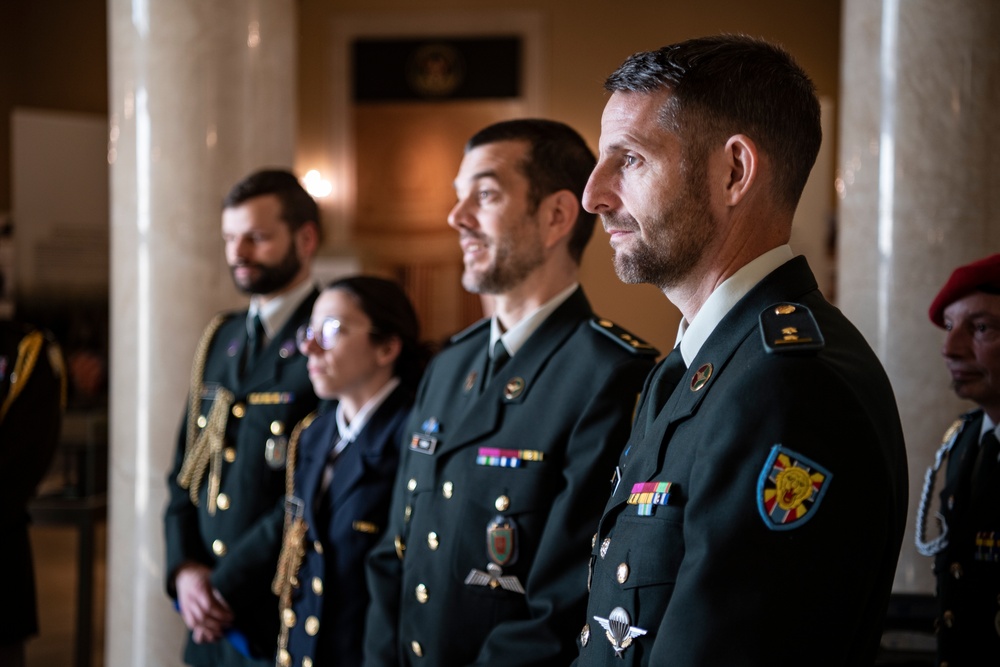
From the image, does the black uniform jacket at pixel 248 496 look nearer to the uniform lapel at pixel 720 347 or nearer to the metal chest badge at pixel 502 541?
the metal chest badge at pixel 502 541

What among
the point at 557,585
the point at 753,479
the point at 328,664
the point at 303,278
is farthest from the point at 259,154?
the point at 753,479

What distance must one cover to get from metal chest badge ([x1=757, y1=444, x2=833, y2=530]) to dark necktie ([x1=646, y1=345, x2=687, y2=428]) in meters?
0.29

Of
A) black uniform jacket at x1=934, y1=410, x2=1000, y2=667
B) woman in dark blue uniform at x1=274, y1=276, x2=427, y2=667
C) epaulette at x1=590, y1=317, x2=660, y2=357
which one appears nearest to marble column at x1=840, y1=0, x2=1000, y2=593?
black uniform jacket at x1=934, y1=410, x2=1000, y2=667

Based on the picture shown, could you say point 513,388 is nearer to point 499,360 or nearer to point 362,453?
point 499,360

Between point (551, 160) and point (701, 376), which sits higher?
point (551, 160)

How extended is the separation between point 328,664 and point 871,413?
1696 millimetres

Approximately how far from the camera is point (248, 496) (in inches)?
113

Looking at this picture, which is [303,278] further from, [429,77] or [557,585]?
[429,77]

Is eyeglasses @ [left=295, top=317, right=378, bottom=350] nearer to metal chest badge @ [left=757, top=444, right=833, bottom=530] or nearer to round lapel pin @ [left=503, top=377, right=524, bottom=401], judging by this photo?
round lapel pin @ [left=503, top=377, right=524, bottom=401]

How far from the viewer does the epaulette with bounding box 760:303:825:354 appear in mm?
1178

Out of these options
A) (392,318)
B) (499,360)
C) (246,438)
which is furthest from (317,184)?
(499,360)

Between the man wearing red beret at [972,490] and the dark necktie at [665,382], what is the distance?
86 cm

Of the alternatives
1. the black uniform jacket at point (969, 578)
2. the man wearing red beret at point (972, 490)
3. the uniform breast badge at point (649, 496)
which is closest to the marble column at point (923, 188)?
the man wearing red beret at point (972, 490)

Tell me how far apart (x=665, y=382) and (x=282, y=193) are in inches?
74.5
